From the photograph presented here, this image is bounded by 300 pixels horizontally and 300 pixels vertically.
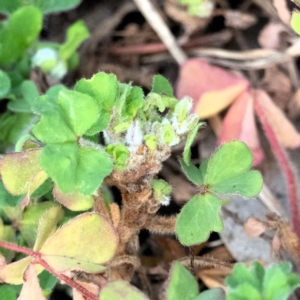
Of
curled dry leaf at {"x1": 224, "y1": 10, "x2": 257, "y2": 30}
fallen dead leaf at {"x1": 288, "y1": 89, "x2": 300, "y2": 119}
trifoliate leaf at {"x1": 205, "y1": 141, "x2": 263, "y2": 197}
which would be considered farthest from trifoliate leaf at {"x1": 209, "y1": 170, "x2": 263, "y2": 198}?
curled dry leaf at {"x1": 224, "y1": 10, "x2": 257, "y2": 30}

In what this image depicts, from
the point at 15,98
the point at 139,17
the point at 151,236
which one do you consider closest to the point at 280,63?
the point at 139,17

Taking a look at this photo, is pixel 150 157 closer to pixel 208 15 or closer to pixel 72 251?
pixel 72 251

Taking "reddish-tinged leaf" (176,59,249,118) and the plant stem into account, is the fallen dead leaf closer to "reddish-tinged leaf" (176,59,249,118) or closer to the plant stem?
"reddish-tinged leaf" (176,59,249,118)

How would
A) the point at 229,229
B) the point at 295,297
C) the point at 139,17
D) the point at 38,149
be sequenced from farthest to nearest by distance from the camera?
the point at 139,17 → the point at 229,229 → the point at 295,297 → the point at 38,149

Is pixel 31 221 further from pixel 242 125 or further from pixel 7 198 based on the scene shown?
pixel 242 125

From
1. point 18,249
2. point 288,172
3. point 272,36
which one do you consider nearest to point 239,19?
point 272,36

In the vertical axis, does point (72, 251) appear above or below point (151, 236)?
above
